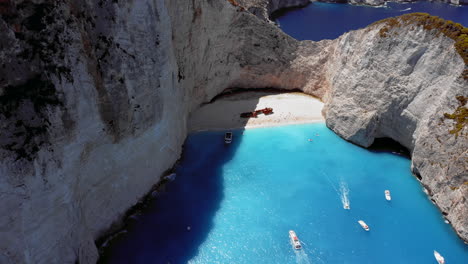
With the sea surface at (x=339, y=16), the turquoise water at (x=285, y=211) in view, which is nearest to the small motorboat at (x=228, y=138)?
the turquoise water at (x=285, y=211)

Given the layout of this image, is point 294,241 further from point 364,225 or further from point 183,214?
point 183,214

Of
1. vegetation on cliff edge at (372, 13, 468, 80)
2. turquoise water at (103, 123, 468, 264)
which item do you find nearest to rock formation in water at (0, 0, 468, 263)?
vegetation on cliff edge at (372, 13, 468, 80)

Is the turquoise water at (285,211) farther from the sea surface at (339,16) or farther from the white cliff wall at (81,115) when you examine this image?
the sea surface at (339,16)

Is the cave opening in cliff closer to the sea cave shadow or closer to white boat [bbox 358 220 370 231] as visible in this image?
white boat [bbox 358 220 370 231]

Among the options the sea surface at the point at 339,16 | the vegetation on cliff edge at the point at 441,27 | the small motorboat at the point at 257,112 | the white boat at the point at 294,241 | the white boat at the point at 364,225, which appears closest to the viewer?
the white boat at the point at 294,241

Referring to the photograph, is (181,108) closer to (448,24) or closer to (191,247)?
(191,247)

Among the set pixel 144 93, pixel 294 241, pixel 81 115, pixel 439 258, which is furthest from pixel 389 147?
pixel 81 115
